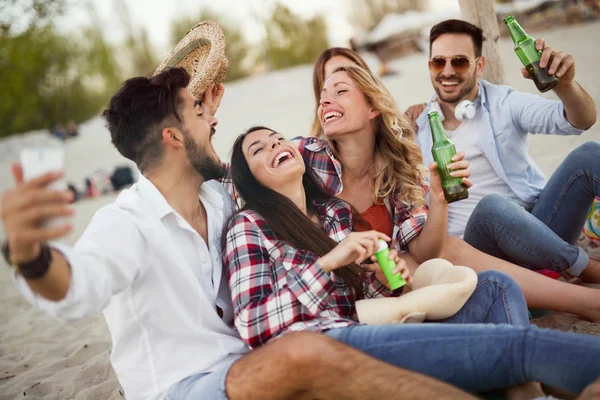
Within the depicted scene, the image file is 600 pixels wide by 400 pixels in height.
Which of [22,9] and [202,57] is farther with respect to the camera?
[22,9]

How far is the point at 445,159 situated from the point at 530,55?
943mm

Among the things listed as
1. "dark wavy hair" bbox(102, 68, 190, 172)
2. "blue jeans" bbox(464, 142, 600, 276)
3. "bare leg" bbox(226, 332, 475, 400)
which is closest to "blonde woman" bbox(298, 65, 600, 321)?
"blue jeans" bbox(464, 142, 600, 276)

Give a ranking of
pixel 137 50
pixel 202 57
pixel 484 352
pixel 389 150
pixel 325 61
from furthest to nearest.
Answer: pixel 137 50 → pixel 325 61 → pixel 202 57 → pixel 389 150 → pixel 484 352

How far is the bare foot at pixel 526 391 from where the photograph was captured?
2.00m

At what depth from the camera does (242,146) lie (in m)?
2.72

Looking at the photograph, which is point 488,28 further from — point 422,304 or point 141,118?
point 141,118

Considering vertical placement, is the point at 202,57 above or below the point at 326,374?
above

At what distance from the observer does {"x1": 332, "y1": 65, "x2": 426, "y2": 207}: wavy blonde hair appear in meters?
3.11

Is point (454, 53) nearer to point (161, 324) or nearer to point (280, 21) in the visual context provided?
point (161, 324)

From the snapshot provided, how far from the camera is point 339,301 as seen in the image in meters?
2.44

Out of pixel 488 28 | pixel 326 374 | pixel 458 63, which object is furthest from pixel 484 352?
pixel 488 28

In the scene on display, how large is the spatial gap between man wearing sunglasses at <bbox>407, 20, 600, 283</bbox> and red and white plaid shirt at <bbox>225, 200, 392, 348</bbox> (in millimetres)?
1261

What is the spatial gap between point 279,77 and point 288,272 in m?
20.2

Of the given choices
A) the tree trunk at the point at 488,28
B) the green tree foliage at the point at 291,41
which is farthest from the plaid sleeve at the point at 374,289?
the green tree foliage at the point at 291,41
